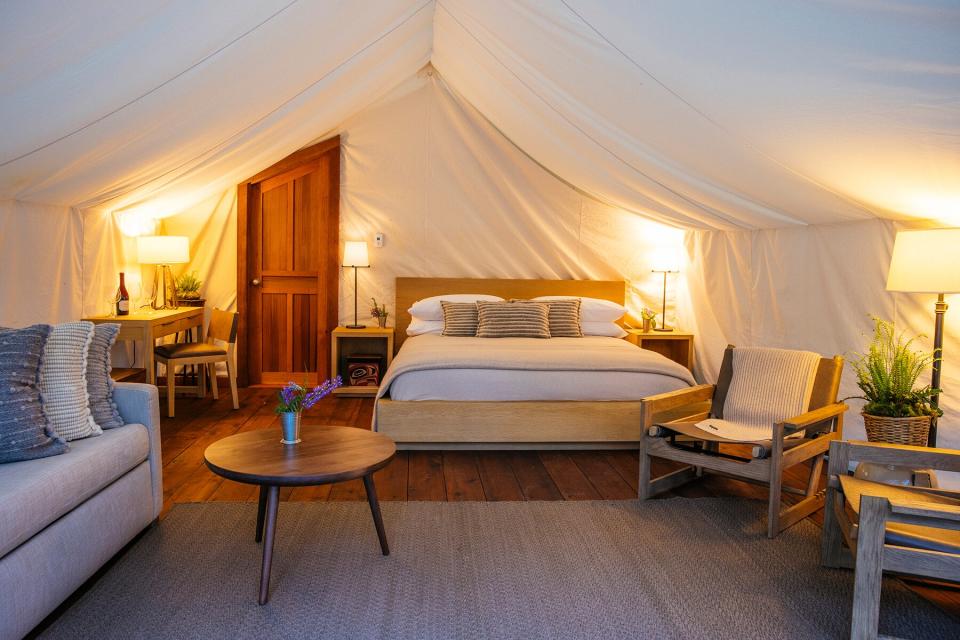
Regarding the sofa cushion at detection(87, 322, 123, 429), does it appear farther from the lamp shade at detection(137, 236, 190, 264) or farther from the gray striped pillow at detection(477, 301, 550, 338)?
the gray striped pillow at detection(477, 301, 550, 338)

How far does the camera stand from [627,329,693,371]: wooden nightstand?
5.91m

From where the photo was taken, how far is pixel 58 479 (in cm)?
231

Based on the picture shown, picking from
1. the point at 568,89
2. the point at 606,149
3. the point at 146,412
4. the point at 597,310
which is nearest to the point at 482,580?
the point at 146,412

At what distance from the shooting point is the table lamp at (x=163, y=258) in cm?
548

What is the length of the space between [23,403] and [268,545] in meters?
0.95

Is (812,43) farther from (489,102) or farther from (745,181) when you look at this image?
(489,102)

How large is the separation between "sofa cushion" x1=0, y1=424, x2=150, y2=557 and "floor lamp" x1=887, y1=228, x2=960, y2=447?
3.28 m

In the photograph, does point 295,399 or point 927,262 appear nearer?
point 295,399

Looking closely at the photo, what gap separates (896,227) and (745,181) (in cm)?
78

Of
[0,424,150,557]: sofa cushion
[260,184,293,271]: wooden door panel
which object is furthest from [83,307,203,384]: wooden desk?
[0,424,150,557]: sofa cushion

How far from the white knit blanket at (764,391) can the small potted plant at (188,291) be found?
14.4 feet

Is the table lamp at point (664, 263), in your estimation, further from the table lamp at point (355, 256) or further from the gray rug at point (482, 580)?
the gray rug at point (482, 580)

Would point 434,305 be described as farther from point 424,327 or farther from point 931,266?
point 931,266

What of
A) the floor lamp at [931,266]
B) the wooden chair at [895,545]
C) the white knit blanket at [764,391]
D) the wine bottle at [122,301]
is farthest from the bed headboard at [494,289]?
the wooden chair at [895,545]
